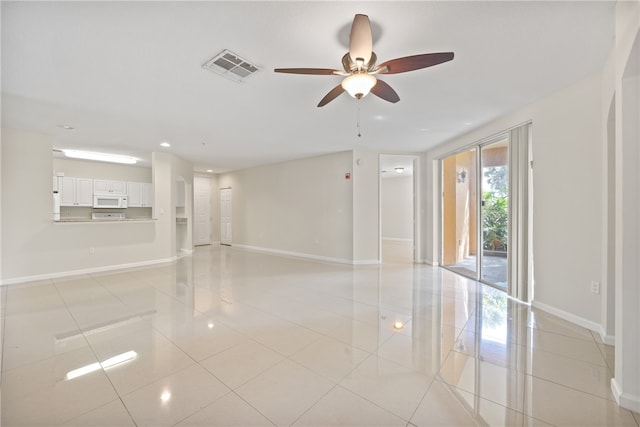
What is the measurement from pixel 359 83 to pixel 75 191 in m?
7.65

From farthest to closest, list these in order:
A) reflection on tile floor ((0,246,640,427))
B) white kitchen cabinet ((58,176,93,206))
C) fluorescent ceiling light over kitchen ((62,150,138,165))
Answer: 1. white kitchen cabinet ((58,176,93,206))
2. fluorescent ceiling light over kitchen ((62,150,138,165))
3. reflection on tile floor ((0,246,640,427))

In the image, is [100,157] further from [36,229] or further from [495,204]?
[495,204]

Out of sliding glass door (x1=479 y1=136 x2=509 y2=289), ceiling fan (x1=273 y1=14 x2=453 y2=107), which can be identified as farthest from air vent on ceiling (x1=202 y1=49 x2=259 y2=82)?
sliding glass door (x1=479 y1=136 x2=509 y2=289)

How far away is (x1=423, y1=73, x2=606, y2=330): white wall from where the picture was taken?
2.70 m

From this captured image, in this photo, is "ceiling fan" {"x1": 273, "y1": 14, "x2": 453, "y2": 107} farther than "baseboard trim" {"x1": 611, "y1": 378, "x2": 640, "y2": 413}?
Yes

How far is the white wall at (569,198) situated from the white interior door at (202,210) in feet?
29.7

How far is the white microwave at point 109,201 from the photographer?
677 cm

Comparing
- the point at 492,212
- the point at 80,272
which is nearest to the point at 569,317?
the point at 492,212

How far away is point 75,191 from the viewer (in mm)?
6465

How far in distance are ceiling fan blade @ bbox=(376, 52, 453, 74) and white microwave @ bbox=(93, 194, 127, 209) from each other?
7.70 meters

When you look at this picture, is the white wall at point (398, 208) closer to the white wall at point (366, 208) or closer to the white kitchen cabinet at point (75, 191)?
the white wall at point (366, 208)

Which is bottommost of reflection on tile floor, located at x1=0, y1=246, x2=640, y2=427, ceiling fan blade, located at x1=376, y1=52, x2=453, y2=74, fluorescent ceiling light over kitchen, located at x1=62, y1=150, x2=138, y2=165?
reflection on tile floor, located at x1=0, y1=246, x2=640, y2=427

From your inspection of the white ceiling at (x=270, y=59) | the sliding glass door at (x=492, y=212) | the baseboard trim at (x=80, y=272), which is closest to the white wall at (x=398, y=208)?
the sliding glass door at (x=492, y=212)

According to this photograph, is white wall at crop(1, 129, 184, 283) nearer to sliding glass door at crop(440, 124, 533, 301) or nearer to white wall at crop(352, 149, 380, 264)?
white wall at crop(352, 149, 380, 264)
